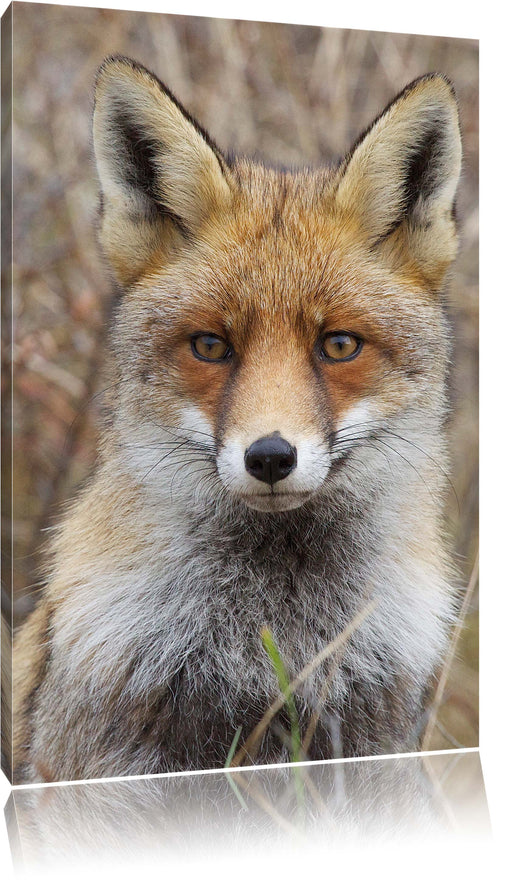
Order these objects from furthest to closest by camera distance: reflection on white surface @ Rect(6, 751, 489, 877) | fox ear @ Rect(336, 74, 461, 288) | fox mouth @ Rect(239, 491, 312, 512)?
fox ear @ Rect(336, 74, 461, 288)
fox mouth @ Rect(239, 491, 312, 512)
reflection on white surface @ Rect(6, 751, 489, 877)

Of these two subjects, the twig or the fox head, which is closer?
the fox head

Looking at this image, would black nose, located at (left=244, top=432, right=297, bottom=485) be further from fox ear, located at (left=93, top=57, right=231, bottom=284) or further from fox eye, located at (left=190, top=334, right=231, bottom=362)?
fox ear, located at (left=93, top=57, right=231, bottom=284)

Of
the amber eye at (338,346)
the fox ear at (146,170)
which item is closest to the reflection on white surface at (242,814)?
the amber eye at (338,346)

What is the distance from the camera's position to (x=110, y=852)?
3771 mm

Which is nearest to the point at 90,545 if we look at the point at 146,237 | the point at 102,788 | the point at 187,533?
the point at 187,533

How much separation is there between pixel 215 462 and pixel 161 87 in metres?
1.39

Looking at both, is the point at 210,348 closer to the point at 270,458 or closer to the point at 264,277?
the point at 264,277

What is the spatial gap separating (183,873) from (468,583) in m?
2.14

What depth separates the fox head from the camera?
4.20m

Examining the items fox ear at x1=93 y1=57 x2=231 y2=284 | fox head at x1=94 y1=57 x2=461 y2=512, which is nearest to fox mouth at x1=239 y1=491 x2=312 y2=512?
fox head at x1=94 y1=57 x2=461 y2=512

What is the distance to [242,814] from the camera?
410cm

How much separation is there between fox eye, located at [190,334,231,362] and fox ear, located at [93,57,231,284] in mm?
401

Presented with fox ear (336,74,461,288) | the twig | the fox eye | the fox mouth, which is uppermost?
fox ear (336,74,461,288)

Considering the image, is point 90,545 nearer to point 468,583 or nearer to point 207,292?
point 207,292
